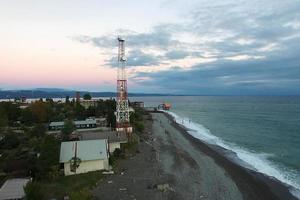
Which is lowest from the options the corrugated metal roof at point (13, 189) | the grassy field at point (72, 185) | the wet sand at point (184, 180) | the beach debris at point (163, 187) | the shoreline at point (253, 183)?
the shoreline at point (253, 183)

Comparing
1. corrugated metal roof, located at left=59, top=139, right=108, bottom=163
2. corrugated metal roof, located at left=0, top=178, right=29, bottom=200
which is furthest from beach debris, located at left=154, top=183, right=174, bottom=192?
corrugated metal roof, located at left=0, top=178, right=29, bottom=200

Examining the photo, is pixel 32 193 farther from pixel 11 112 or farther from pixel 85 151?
pixel 11 112

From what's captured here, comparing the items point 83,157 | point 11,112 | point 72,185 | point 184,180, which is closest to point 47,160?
point 83,157

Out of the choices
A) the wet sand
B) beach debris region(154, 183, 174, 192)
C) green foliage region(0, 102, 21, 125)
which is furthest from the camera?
green foliage region(0, 102, 21, 125)

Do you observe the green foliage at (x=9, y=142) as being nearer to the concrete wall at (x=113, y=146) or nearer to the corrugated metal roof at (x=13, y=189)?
the concrete wall at (x=113, y=146)

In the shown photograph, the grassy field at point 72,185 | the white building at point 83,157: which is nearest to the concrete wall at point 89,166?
the white building at point 83,157

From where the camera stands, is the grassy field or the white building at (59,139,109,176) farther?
the white building at (59,139,109,176)

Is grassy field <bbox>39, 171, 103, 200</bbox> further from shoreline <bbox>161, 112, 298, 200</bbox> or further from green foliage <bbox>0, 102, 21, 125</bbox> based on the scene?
green foliage <bbox>0, 102, 21, 125</bbox>
